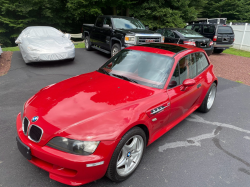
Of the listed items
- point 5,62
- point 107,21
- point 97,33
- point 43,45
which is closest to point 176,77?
point 43,45

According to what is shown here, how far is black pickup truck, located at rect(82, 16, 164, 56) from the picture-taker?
7.67 metres

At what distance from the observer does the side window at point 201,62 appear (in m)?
3.90

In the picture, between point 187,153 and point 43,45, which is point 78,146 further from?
point 43,45

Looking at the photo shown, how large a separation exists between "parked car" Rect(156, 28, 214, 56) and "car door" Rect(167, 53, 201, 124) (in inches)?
241

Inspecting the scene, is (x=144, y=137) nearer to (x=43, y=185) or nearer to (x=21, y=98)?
(x=43, y=185)

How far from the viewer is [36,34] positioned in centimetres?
793

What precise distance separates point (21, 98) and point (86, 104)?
3.03m

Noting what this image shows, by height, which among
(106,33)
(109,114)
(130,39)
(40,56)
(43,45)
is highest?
(106,33)

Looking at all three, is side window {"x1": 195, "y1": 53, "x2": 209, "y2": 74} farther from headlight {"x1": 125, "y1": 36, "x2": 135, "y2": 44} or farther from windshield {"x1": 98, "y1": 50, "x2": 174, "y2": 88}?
headlight {"x1": 125, "y1": 36, "x2": 135, "y2": 44}

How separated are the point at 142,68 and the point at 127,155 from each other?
5.11ft

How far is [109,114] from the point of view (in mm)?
2211

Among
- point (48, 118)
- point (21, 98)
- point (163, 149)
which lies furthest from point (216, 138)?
point (21, 98)

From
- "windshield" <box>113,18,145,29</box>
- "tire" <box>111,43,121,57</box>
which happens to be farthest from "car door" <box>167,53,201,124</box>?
"windshield" <box>113,18,145,29</box>

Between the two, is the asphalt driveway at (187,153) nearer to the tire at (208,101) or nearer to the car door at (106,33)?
the tire at (208,101)
